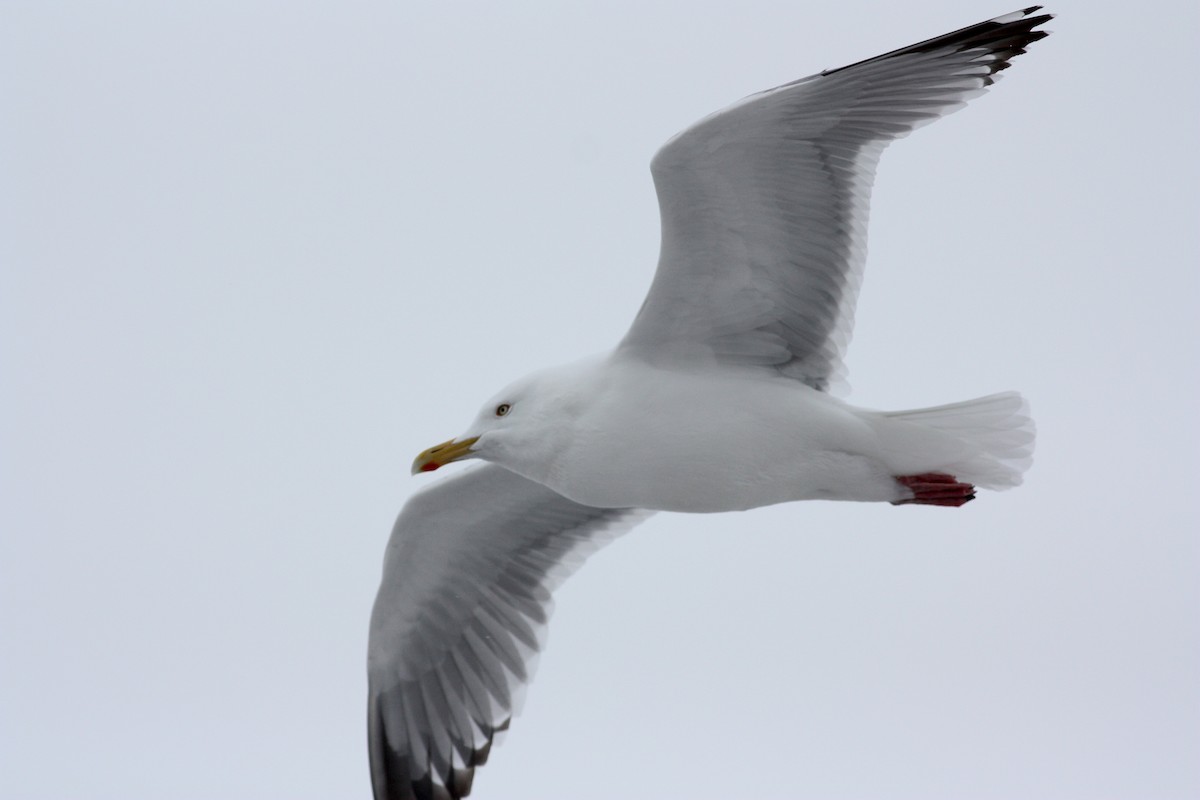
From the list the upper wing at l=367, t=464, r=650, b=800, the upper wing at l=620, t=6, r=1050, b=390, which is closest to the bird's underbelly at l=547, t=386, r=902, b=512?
the upper wing at l=620, t=6, r=1050, b=390

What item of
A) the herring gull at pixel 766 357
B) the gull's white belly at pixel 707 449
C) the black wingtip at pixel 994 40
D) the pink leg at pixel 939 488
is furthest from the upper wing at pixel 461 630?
the black wingtip at pixel 994 40

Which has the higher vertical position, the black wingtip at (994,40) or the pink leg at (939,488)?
the black wingtip at (994,40)

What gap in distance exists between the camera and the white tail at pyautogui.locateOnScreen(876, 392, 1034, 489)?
20.2 feet

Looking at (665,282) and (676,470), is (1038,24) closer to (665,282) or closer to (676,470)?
(665,282)

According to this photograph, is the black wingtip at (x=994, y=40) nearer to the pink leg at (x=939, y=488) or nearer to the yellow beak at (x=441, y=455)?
the pink leg at (x=939, y=488)

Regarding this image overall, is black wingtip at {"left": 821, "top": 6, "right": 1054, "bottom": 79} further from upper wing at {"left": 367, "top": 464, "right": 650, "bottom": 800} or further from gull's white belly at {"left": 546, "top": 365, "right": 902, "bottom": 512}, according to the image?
upper wing at {"left": 367, "top": 464, "right": 650, "bottom": 800}

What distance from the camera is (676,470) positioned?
607cm

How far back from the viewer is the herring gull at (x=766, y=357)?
19.2 feet

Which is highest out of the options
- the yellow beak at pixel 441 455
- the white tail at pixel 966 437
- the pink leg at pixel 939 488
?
the yellow beak at pixel 441 455

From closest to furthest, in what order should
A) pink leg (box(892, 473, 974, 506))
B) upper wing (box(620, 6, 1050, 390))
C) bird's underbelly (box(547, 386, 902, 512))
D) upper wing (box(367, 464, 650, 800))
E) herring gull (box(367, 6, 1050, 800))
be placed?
upper wing (box(620, 6, 1050, 390))
herring gull (box(367, 6, 1050, 800))
bird's underbelly (box(547, 386, 902, 512))
pink leg (box(892, 473, 974, 506))
upper wing (box(367, 464, 650, 800))

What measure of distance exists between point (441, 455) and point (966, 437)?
204 centimetres

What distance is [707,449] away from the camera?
241 inches

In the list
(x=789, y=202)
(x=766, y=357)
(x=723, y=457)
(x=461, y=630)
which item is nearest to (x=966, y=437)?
(x=766, y=357)

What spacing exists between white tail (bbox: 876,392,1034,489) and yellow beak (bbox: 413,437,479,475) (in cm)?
160
